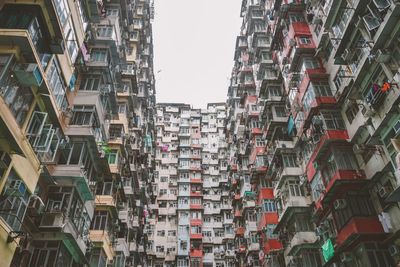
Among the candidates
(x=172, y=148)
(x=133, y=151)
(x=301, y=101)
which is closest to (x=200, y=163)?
(x=172, y=148)

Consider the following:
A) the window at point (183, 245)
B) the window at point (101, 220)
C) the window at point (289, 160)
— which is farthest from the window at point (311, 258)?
the window at point (183, 245)

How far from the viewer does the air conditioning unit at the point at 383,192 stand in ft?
59.2

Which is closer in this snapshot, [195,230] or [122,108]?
[122,108]

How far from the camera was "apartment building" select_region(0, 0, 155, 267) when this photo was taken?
1372cm

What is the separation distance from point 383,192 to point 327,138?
4.63 meters

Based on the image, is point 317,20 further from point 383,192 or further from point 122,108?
point 122,108

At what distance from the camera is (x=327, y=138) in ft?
71.1

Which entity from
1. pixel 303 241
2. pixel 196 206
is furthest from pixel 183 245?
pixel 303 241

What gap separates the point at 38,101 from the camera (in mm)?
16031

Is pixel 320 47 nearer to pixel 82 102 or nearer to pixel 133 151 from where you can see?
pixel 82 102

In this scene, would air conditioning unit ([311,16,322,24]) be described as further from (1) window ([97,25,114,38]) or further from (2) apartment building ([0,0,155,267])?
(1) window ([97,25,114,38])

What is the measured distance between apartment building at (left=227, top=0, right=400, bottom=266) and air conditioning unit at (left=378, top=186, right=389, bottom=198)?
52 millimetres

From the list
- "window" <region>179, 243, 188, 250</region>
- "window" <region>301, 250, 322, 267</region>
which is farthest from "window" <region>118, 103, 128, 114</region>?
"window" <region>179, 243, 188, 250</region>

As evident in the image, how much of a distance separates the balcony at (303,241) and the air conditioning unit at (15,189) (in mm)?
17842
